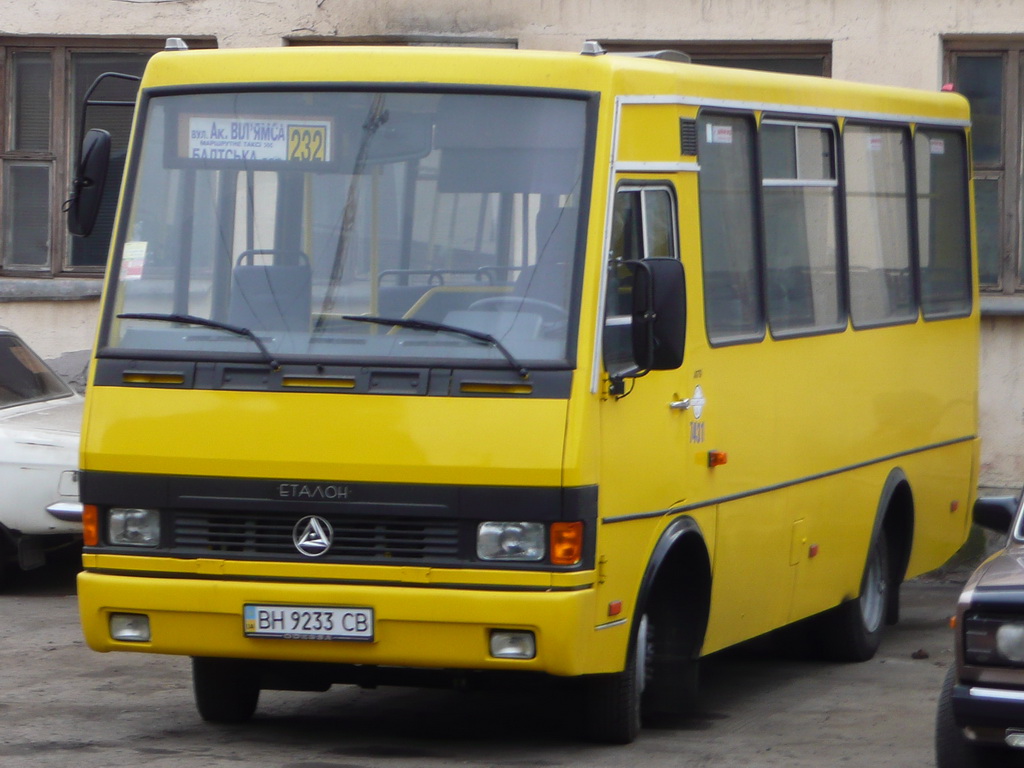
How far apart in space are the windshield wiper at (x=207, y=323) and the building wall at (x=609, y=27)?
307 inches

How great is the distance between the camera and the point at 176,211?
7406 millimetres

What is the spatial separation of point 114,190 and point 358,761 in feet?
31.6

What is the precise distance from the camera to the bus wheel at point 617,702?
740 cm

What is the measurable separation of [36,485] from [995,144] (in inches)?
280

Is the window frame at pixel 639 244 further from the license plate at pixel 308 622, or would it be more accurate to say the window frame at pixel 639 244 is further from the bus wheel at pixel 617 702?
the license plate at pixel 308 622

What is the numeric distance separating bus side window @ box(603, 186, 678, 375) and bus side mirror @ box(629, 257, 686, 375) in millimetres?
84

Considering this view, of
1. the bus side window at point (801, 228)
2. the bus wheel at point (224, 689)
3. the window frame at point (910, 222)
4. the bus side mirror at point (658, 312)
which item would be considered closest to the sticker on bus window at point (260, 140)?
the bus side mirror at point (658, 312)

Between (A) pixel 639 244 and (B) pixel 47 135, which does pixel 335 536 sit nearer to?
(A) pixel 639 244

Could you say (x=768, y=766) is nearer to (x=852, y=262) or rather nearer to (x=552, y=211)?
(x=552, y=211)

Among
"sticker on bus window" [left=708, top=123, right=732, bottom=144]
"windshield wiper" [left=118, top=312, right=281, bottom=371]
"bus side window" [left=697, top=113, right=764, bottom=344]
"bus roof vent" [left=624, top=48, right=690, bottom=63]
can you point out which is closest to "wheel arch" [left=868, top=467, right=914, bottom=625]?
"bus side window" [left=697, top=113, right=764, bottom=344]

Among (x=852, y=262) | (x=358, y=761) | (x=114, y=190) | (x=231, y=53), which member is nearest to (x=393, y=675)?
(x=358, y=761)

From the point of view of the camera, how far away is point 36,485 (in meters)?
11.7

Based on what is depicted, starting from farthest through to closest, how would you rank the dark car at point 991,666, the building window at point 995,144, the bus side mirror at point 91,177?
the building window at point 995,144
the bus side mirror at point 91,177
the dark car at point 991,666

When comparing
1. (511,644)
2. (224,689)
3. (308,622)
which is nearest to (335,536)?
(308,622)
